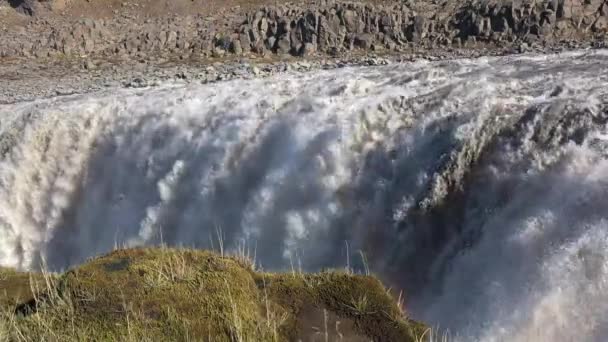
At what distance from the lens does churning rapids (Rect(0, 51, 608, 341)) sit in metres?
8.70

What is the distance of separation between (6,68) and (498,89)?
2120 cm

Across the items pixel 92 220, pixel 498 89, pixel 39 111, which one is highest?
pixel 498 89

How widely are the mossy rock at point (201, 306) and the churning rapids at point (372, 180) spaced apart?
116 inches

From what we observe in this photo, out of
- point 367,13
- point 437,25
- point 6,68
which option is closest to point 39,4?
point 6,68

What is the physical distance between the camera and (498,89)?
1151 cm

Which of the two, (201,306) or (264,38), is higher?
(201,306)

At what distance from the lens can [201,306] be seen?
575 centimetres

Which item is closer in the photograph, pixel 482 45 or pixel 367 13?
pixel 482 45

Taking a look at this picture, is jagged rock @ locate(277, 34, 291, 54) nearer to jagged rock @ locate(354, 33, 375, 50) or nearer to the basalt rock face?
the basalt rock face

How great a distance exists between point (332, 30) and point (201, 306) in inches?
712

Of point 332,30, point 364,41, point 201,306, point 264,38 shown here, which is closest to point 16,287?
point 201,306

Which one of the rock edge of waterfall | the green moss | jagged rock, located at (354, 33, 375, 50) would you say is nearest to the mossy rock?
the green moss

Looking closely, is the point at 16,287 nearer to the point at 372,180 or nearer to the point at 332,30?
the point at 372,180

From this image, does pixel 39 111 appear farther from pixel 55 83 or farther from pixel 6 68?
pixel 6 68
